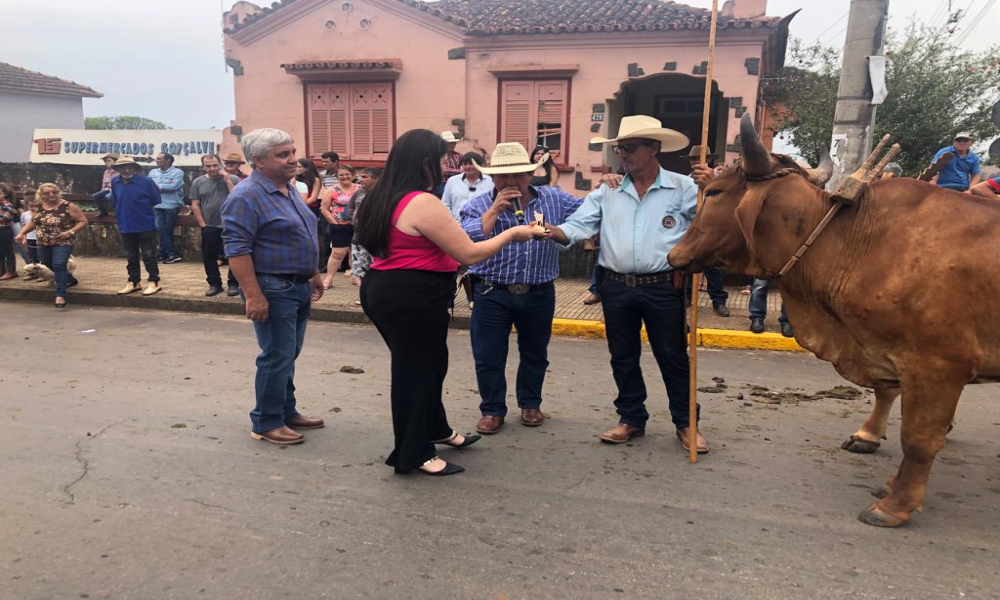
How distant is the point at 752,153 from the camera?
10.8ft

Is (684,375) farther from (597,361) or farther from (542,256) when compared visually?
(597,361)

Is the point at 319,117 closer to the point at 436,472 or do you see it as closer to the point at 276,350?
the point at 276,350

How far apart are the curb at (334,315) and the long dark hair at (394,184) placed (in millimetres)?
3856

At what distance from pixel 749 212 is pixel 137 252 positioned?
856 cm

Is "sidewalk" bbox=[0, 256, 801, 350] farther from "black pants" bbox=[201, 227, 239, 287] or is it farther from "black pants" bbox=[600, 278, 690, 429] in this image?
"black pants" bbox=[600, 278, 690, 429]

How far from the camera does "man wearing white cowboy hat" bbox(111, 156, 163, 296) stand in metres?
9.13

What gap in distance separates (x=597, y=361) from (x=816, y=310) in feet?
10.3

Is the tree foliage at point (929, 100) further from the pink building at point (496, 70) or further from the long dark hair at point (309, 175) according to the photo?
the long dark hair at point (309, 175)

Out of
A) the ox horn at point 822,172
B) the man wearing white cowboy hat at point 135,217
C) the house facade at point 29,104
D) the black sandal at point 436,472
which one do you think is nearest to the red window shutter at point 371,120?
the man wearing white cowboy hat at point 135,217

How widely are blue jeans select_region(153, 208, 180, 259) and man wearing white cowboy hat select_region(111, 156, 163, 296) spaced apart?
2.62 metres

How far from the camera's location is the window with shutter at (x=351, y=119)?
48.0 feet

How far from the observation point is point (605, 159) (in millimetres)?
13398

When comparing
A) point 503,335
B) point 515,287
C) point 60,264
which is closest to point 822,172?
point 515,287

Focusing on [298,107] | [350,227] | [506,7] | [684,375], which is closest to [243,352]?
[350,227]
